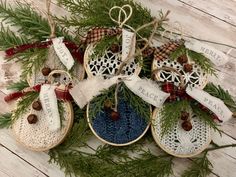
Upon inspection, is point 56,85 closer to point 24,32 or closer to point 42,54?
point 42,54

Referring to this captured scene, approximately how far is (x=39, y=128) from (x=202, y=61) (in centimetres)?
45

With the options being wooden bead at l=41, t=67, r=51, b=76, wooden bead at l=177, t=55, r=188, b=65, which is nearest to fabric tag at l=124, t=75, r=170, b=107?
wooden bead at l=177, t=55, r=188, b=65

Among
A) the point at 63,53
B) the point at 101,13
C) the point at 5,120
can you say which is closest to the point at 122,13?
the point at 101,13

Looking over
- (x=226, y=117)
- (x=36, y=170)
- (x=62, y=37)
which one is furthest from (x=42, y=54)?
(x=226, y=117)

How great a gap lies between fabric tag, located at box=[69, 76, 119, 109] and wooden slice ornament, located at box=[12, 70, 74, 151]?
5 centimetres

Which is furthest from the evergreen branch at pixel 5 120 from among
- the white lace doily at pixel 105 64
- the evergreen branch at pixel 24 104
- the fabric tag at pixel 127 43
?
the fabric tag at pixel 127 43

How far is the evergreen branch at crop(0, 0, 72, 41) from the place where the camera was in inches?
46.9

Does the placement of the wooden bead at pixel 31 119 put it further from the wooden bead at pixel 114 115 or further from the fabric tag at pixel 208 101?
the fabric tag at pixel 208 101

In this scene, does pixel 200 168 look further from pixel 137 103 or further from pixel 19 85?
pixel 19 85

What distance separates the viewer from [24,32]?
47.9 inches

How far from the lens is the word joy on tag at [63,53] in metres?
1.11

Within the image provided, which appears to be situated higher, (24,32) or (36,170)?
(24,32)

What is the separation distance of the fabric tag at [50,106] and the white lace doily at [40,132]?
0.07 ft

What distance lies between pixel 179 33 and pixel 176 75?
0.18 meters
